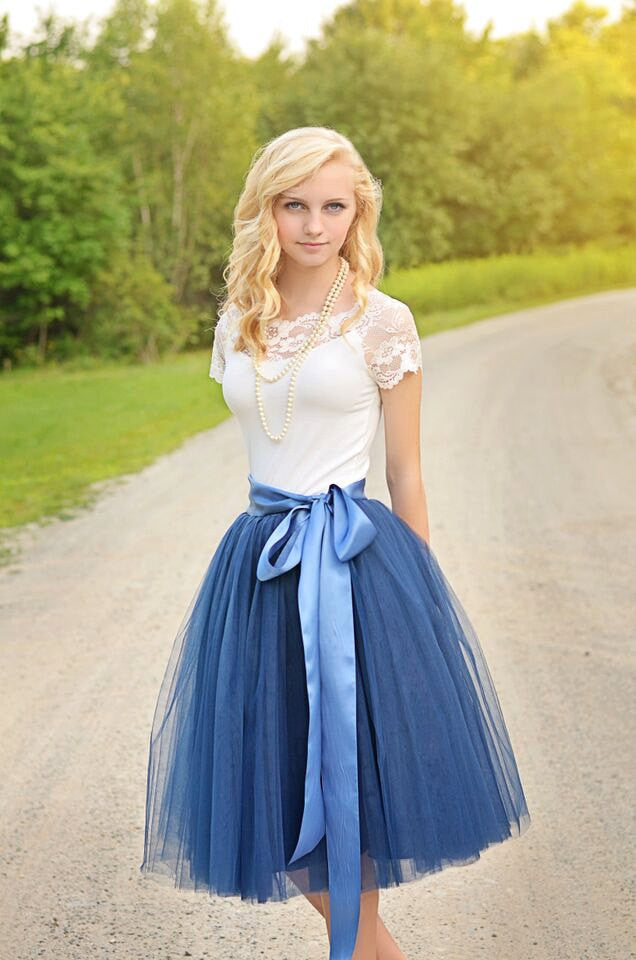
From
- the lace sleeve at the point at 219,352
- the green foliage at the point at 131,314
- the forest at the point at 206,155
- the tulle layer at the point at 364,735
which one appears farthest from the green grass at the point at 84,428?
the tulle layer at the point at 364,735

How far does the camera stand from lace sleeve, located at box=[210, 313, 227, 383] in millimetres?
2904

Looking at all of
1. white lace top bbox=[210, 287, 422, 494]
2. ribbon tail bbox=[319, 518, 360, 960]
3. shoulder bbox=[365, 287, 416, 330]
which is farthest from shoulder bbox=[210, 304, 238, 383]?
ribbon tail bbox=[319, 518, 360, 960]

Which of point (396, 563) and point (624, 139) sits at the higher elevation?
point (624, 139)

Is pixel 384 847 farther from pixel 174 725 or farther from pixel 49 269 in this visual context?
pixel 49 269

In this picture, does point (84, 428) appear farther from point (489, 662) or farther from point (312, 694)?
point (312, 694)

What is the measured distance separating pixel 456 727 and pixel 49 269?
23.7 meters

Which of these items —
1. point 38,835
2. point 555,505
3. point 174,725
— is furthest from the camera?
point 555,505

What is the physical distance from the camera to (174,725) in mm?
2912

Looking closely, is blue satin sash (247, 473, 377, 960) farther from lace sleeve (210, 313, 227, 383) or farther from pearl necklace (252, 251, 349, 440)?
lace sleeve (210, 313, 227, 383)

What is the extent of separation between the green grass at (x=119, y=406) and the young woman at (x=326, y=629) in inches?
252

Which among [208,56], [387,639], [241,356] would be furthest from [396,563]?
[208,56]

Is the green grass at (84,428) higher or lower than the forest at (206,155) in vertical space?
lower

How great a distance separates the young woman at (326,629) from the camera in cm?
264

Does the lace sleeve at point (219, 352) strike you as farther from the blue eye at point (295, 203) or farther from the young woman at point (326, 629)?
the blue eye at point (295, 203)
